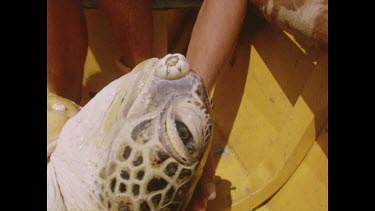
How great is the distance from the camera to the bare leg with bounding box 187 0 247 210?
109cm

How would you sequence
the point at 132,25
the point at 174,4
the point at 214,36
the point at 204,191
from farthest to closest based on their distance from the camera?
the point at 174,4 < the point at 132,25 < the point at 214,36 < the point at 204,191

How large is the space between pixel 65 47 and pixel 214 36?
14.8 inches

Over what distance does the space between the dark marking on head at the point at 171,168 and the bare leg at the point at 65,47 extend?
0.56m

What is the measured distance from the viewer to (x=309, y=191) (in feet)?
3.17

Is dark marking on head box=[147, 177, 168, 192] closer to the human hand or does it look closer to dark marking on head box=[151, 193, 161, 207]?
dark marking on head box=[151, 193, 161, 207]

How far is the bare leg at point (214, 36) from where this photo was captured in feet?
3.57

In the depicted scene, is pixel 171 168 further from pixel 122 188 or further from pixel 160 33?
pixel 160 33

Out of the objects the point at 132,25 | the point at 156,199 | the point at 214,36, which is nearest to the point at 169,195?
the point at 156,199

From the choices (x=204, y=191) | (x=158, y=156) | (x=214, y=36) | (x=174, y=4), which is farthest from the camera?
(x=174, y=4)

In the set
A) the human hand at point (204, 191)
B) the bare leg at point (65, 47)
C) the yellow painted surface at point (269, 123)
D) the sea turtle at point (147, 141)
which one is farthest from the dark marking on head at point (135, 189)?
the bare leg at point (65, 47)

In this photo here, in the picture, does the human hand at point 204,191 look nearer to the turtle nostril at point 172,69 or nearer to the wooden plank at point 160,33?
the turtle nostril at point 172,69

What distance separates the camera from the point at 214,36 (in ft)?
3.63

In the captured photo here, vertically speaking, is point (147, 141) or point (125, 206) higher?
point (147, 141)
